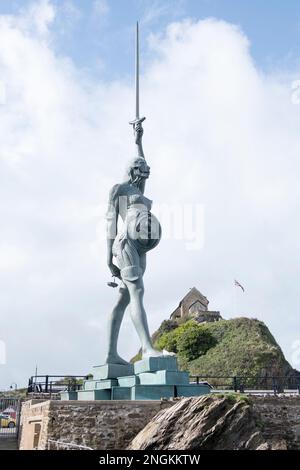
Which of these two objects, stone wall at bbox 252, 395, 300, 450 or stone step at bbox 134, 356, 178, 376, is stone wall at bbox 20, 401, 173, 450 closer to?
stone step at bbox 134, 356, 178, 376

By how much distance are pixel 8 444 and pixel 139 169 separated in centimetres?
1003

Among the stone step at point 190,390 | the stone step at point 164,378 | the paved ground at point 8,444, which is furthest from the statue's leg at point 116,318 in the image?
the paved ground at point 8,444

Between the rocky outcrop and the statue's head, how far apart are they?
17.9 ft

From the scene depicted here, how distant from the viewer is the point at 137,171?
1359 centimetres

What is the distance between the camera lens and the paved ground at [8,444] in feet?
56.1

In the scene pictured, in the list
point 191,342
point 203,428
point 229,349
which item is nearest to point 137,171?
point 203,428

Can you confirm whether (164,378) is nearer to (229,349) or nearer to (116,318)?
(116,318)

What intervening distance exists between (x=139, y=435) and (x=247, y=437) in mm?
2081

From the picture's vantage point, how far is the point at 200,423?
1041 centimetres

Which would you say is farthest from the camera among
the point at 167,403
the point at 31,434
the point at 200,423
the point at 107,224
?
the point at 107,224

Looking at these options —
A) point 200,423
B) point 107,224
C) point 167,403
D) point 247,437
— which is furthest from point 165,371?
point 107,224

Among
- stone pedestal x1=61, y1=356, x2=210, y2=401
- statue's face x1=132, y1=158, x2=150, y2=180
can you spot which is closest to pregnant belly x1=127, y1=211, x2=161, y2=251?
statue's face x1=132, y1=158, x2=150, y2=180

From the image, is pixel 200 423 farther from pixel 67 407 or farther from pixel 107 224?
pixel 107 224
